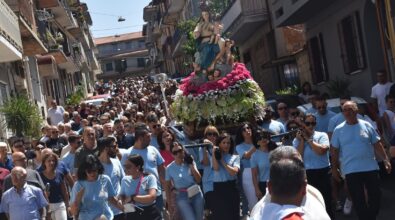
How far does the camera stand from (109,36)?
5497 inches

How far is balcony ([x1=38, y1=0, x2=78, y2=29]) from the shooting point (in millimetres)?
36750

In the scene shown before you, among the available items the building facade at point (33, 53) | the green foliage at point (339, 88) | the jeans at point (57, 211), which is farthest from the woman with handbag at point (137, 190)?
the green foliage at point (339, 88)

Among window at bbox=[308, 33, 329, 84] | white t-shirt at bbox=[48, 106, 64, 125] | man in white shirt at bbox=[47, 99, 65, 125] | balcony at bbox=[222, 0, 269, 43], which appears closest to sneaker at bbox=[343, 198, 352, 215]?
man in white shirt at bbox=[47, 99, 65, 125]

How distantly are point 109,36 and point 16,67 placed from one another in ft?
379

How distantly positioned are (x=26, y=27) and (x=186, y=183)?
15.5 m

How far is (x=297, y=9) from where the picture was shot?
19672mm

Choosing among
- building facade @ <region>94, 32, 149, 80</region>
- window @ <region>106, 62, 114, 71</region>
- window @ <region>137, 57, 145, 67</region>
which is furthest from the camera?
window @ <region>106, 62, 114, 71</region>

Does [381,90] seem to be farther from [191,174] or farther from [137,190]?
[137,190]

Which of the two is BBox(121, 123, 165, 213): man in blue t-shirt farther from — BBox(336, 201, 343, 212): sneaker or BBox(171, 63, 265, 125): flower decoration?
BBox(171, 63, 265, 125): flower decoration

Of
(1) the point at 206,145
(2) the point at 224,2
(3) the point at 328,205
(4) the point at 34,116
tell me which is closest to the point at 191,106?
(1) the point at 206,145

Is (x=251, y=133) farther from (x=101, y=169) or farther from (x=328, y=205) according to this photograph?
(x=101, y=169)

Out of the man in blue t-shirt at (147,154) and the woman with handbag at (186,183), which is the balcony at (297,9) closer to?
the man in blue t-shirt at (147,154)

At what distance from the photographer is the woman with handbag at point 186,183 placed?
28.7 feet

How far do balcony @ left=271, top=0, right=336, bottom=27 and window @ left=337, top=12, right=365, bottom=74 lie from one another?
84cm
